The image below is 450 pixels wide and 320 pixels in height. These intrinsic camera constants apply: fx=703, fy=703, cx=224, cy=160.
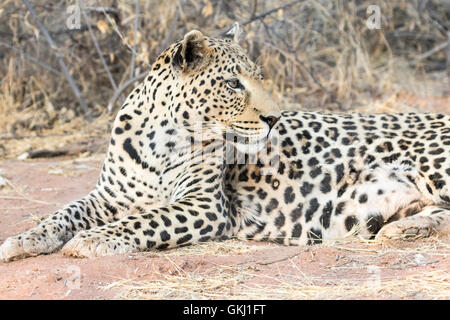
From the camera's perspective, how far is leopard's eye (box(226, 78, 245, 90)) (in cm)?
574

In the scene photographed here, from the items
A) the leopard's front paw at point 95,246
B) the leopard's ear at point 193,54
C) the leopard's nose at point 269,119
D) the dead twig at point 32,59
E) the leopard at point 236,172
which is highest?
the leopard's ear at point 193,54

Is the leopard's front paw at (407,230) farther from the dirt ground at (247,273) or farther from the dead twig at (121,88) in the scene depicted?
the dead twig at (121,88)

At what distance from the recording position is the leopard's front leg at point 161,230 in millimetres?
5152

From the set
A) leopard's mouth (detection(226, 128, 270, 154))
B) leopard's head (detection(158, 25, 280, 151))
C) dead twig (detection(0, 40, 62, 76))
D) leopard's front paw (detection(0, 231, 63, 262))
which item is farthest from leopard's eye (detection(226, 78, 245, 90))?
dead twig (detection(0, 40, 62, 76))

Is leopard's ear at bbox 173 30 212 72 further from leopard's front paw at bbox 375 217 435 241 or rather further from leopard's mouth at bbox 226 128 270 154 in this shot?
leopard's front paw at bbox 375 217 435 241

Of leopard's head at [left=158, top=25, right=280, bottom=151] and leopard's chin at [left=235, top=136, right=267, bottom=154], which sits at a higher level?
leopard's head at [left=158, top=25, right=280, bottom=151]

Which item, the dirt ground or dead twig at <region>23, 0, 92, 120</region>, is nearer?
the dirt ground

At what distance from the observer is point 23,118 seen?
36.4ft

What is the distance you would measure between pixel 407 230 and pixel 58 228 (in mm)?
2806

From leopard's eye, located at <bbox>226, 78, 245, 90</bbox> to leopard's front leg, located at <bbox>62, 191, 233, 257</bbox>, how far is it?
34.4 inches

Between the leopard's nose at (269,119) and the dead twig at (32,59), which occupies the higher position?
the dead twig at (32,59)

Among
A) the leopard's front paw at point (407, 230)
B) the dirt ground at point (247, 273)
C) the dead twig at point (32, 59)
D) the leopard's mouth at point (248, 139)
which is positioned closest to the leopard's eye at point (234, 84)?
the leopard's mouth at point (248, 139)

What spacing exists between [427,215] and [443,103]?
6.18m

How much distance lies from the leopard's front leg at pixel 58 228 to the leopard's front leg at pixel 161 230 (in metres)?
0.27
